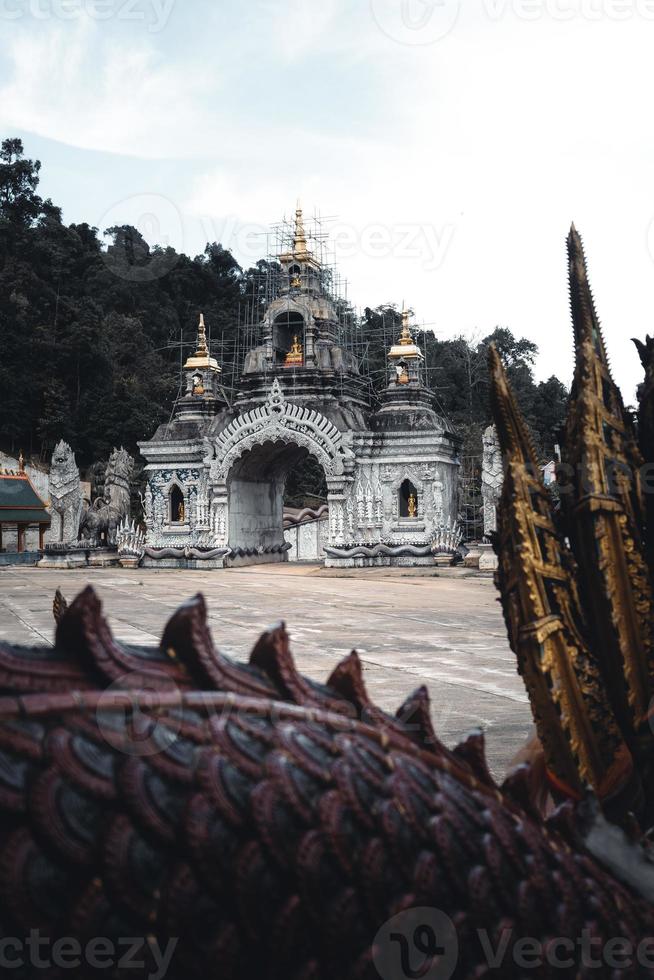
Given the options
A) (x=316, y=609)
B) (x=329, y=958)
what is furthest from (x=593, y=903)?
(x=316, y=609)

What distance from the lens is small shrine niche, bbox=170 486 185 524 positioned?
1047 inches

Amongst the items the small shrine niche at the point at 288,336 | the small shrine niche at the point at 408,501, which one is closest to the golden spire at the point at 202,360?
the small shrine niche at the point at 288,336

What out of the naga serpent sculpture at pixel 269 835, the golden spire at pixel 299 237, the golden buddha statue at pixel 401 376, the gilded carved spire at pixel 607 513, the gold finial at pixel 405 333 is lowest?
the naga serpent sculpture at pixel 269 835

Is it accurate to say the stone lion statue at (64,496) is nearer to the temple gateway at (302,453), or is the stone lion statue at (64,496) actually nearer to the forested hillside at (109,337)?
the temple gateway at (302,453)

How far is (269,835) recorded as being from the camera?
890 millimetres

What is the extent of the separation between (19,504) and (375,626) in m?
21.2

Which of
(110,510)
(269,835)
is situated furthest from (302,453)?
(269,835)

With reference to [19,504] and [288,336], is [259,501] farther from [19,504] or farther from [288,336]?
[19,504]

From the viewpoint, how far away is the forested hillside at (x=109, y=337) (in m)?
36.4

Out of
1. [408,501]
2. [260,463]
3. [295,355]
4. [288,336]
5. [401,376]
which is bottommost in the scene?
[408,501]

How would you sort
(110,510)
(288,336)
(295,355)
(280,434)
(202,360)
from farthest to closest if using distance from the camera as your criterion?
(202,360), (288,336), (295,355), (110,510), (280,434)

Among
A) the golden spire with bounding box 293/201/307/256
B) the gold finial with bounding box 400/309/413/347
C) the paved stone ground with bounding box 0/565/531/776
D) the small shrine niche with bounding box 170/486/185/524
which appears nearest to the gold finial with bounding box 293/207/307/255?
the golden spire with bounding box 293/201/307/256

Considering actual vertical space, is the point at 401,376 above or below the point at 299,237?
below

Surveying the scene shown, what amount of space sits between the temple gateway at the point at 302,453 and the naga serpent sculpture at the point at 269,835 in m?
21.9
